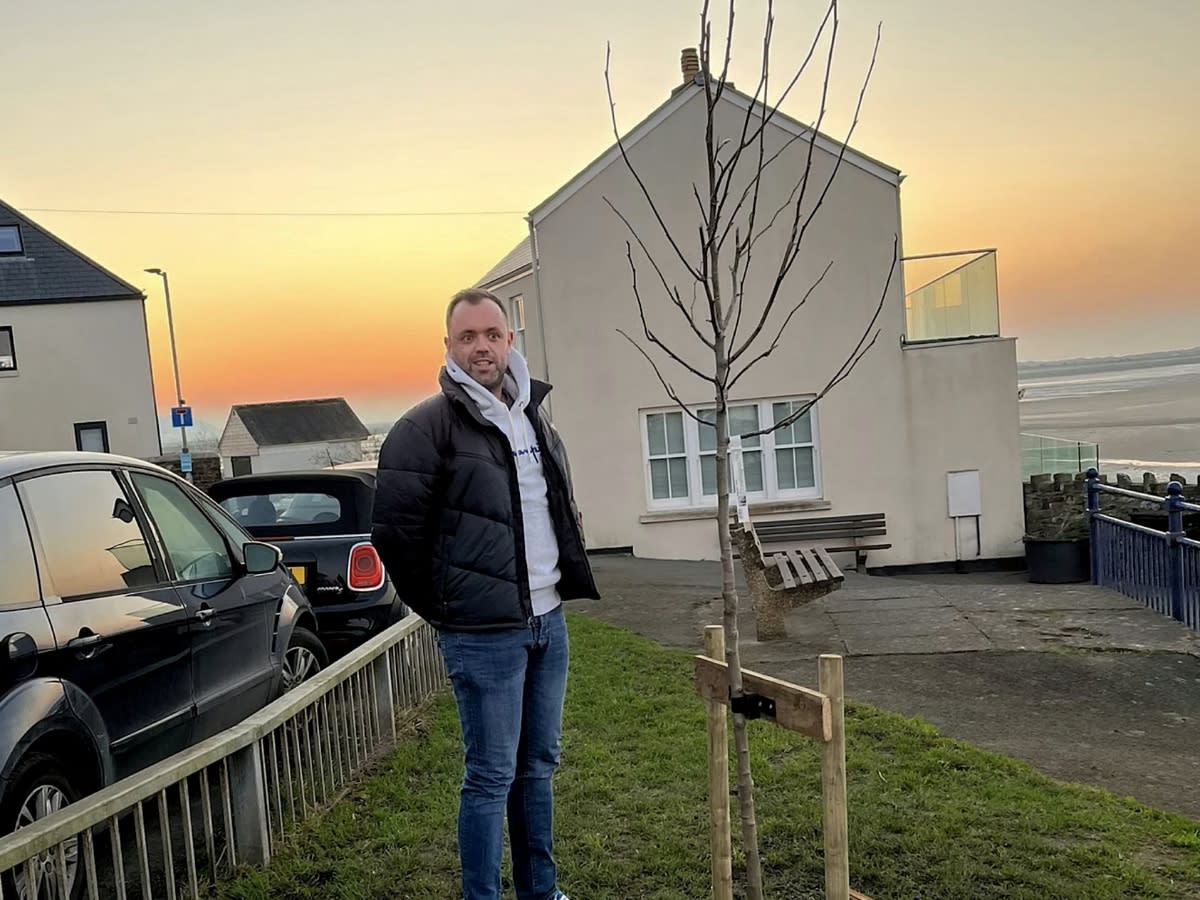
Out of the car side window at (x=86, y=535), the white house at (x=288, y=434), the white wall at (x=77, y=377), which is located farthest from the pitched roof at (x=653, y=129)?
the white house at (x=288, y=434)

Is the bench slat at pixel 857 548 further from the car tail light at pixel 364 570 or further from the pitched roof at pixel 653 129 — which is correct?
the car tail light at pixel 364 570

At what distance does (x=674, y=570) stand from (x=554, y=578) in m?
10.9

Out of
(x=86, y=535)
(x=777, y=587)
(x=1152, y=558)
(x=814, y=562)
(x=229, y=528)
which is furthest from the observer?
(x=1152, y=558)

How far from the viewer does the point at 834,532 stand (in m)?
15.2

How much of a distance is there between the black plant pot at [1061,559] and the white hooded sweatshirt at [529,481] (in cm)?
1165

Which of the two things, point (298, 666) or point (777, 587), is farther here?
point (777, 587)

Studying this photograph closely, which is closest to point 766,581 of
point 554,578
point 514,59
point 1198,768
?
point 1198,768

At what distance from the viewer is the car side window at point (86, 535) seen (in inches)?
133

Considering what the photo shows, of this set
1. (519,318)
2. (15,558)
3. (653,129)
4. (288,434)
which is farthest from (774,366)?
(288,434)

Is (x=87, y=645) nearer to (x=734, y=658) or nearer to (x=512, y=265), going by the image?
(x=734, y=658)

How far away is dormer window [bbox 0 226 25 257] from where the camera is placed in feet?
115

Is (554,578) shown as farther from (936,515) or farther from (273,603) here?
(936,515)

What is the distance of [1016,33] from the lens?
13.5 meters

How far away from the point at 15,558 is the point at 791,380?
1324 cm
